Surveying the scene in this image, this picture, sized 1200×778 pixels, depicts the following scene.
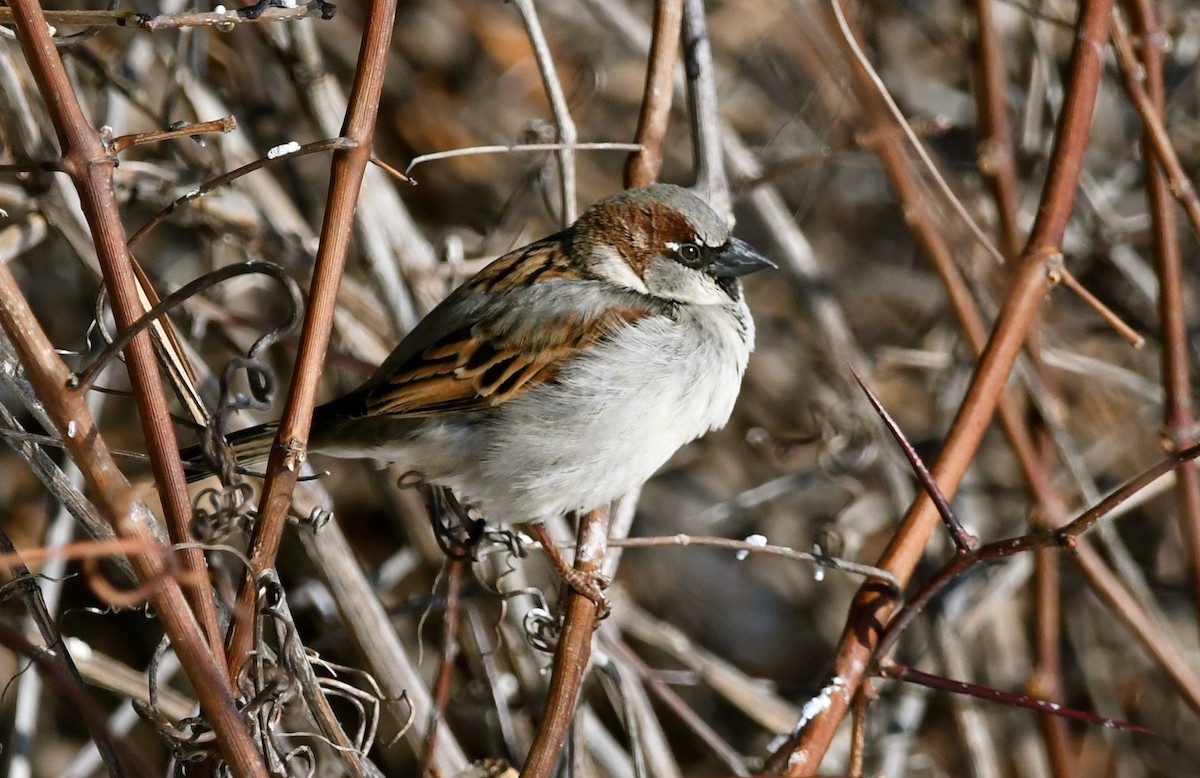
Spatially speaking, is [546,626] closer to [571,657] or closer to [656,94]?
[571,657]

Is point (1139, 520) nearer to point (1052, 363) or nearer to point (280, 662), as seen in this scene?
point (1052, 363)

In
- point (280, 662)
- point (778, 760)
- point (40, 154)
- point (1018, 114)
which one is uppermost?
point (1018, 114)

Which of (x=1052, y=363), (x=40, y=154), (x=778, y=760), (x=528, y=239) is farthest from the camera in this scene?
(x=528, y=239)

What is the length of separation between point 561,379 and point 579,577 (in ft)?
1.31

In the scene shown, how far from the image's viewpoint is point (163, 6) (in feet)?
9.18

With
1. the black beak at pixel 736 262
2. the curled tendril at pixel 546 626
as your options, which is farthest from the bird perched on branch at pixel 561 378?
the curled tendril at pixel 546 626

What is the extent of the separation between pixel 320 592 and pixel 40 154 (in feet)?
3.84

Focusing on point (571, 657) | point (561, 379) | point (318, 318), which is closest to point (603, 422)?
point (561, 379)

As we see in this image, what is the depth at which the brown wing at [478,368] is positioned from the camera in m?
2.41

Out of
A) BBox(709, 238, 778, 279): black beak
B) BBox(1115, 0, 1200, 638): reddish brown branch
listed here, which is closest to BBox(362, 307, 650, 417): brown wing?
BBox(709, 238, 778, 279): black beak

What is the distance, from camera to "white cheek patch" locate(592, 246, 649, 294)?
2580 millimetres

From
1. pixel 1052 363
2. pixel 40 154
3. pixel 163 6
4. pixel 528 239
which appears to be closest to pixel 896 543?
pixel 1052 363

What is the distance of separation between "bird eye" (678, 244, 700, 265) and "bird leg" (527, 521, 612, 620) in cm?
65

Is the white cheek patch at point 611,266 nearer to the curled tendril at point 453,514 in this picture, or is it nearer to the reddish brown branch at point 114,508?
the curled tendril at point 453,514
